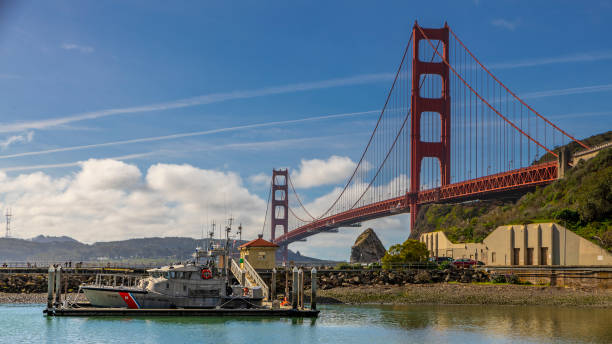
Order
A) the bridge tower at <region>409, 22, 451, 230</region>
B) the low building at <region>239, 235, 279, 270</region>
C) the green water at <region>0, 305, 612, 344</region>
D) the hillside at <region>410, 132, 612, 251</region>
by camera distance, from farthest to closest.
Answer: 1. the bridge tower at <region>409, 22, 451, 230</region>
2. the hillside at <region>410, 132, 612, 251</region>
3. the low building at <region>239, 235, 279, 270</region>
4. the green water at <region>0, 305, 612, 344</region>

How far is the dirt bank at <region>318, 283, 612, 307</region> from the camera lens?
2244 inches

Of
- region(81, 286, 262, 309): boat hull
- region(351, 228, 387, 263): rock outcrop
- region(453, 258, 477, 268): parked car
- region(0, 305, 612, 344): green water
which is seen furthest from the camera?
region(351, 228, 387, 263): rock outcrop

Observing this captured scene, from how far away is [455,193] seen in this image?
A: 96.6m

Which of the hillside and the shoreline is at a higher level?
the hillside

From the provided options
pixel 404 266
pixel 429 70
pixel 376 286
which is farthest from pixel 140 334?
pixel 429 70

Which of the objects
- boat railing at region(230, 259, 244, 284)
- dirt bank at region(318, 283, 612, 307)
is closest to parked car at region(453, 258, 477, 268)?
dirt bank at region(318, 283, 612, 307)

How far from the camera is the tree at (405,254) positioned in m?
71.4

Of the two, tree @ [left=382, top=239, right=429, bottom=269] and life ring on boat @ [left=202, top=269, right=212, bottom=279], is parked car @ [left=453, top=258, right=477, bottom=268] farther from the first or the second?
life ring on boat @ [left=202, top=269, right=212, bottom=279]

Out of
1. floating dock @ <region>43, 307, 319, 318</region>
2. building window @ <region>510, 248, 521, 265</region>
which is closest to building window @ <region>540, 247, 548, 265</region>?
building window @ <region>510, 248, 521, 265</region>

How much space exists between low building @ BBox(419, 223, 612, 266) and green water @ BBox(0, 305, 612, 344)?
1510 centimetres

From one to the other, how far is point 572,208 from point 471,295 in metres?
19.2

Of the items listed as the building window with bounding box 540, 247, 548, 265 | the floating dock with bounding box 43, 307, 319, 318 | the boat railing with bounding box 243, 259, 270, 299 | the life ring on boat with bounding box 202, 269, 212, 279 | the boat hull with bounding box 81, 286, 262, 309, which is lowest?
the floating dock with bounding box 43, 307, 319, 318

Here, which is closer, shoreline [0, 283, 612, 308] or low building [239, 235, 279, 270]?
shoreline [0, 283, 612, 308]

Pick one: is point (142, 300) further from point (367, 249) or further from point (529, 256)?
point (367, 249)
